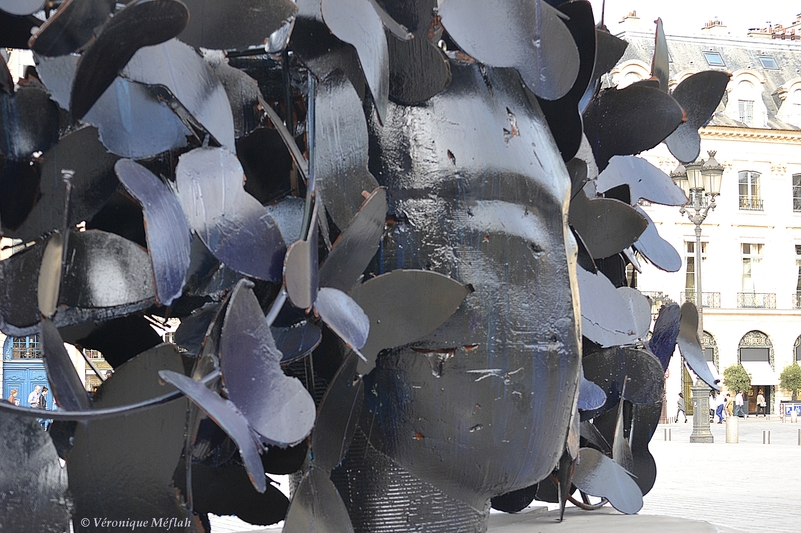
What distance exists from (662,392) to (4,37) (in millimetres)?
2495

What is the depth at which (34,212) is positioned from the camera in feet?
8.39

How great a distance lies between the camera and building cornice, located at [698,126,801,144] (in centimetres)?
4072

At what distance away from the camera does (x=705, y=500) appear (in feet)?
32.0

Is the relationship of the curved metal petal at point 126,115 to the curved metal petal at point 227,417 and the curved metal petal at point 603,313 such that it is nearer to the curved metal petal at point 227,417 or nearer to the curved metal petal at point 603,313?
the curved metal petal at point 227,417

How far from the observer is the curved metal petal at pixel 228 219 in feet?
7.30

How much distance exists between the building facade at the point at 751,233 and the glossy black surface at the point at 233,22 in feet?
130

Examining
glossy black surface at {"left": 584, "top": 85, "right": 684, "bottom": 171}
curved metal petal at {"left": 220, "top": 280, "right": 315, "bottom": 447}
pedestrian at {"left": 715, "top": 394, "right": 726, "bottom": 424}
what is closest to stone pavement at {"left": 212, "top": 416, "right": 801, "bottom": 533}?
glossy black surface at {"left": 584, "top": 85, "right": 684, "bottom": 171}

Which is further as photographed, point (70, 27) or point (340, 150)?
point (340, 150)

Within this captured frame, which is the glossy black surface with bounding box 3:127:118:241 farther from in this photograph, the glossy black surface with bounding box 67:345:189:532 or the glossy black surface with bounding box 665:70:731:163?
the glossy black surface with bounding box 665:70:731:163

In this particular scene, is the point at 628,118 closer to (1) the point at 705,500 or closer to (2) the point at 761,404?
Answer: (1) the point at 705,500

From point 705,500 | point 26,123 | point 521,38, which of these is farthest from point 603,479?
point 705,500

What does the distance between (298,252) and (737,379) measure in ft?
128

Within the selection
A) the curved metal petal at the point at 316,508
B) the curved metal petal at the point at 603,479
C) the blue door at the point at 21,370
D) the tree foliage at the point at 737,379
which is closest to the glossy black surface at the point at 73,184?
the curved metal petal at the point at 316,508

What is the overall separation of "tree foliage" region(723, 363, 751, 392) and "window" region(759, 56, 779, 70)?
511 inches
